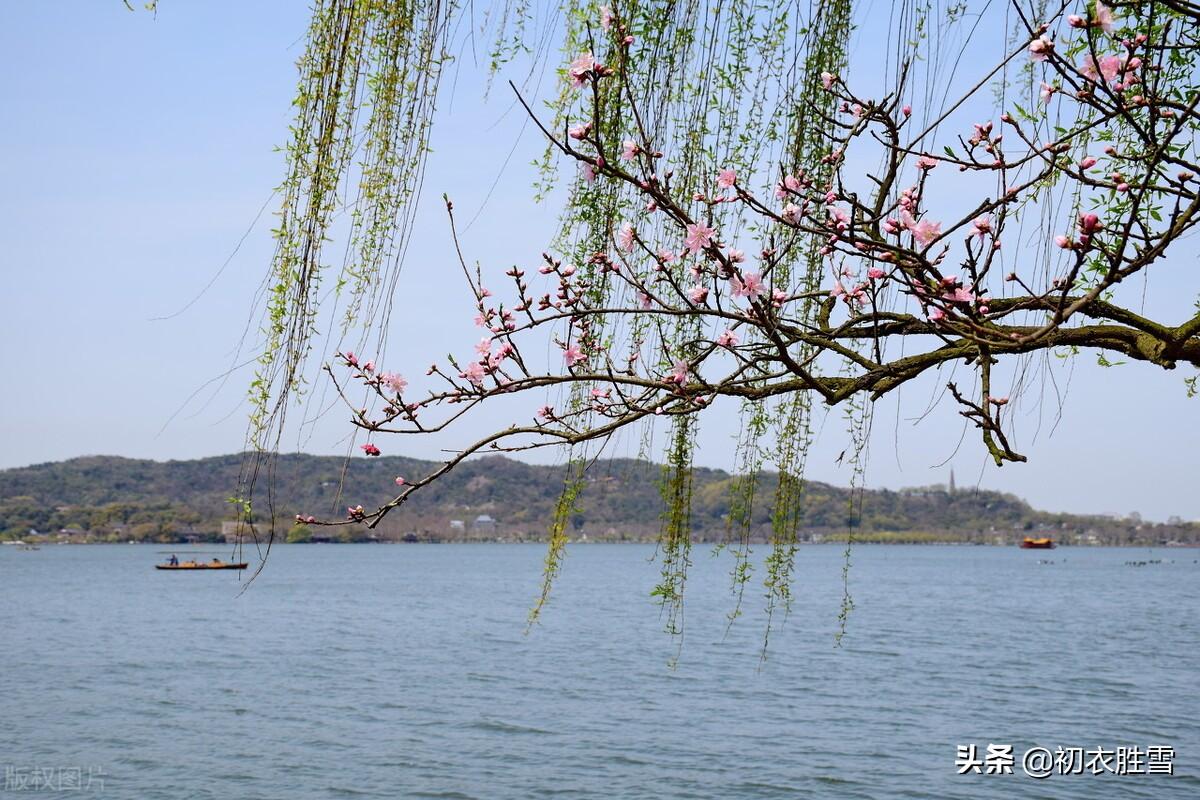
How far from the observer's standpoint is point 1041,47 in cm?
220

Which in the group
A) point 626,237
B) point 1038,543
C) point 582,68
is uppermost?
point 582,68

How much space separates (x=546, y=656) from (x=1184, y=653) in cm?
1697

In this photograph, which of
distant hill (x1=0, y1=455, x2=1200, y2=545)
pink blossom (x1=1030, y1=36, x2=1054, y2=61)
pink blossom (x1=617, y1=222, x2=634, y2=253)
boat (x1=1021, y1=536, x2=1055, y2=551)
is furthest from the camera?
boat (x1=1021, y1=536, x2=1055, y2=551)

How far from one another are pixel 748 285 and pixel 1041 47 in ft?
2.44

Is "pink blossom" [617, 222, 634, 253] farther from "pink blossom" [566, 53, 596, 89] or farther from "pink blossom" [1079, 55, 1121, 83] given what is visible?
"pink blossom" [1079, 55, 1121, 83]

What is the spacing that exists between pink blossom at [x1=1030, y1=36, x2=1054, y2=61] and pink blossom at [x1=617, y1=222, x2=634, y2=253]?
0.98 metres

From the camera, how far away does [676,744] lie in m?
15.8

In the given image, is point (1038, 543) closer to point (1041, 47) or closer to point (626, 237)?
point (626, 237)

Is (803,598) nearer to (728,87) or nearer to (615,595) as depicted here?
(615,595)

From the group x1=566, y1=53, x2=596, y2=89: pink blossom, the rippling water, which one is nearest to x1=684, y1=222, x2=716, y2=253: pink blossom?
x1=566, y1=53, x2=596, y2=89: pink blossom

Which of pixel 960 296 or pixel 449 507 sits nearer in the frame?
pixel 960 296

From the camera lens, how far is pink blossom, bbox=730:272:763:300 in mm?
2332

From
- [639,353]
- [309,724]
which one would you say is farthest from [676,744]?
[639,353]

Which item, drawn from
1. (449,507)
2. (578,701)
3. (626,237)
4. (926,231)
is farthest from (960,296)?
(449,507)
